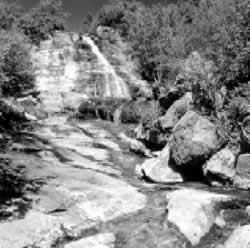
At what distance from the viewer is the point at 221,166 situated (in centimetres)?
1041

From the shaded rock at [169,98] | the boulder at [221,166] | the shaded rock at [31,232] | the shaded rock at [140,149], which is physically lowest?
the shaded rock at [140,149]

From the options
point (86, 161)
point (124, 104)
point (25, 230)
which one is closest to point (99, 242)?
point (25, 230)

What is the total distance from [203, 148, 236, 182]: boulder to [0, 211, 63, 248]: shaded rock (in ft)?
18.6

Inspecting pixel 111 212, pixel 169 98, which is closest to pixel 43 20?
pixel 169 98

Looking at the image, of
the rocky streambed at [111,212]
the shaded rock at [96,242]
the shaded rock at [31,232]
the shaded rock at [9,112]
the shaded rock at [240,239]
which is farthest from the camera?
the shaded rock at [9,112]

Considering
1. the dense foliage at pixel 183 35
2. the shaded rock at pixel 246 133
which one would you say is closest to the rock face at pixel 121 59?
the dense foliage at pixel 183 35

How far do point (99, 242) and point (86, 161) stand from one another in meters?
7.06

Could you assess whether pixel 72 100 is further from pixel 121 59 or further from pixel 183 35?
pixel 183 35

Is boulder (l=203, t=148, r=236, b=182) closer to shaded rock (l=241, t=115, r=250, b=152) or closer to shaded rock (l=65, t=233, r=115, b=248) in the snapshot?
shaded rock (l=241, t=115, r=250, b=152)

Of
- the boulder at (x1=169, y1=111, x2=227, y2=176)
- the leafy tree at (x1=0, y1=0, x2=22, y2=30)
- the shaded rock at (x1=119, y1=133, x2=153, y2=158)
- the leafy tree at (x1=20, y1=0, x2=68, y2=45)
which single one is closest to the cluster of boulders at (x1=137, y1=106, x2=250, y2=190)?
the boulder at (x1=169, y1=111, x2=227, y2=176)

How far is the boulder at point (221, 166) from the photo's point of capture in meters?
10.2

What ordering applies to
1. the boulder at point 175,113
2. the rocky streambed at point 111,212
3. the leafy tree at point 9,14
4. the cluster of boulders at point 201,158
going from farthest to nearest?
the leafy tree at point 9,14
the boulder at point 175,113
the cluster of boulders at point 201,158
the rocky streambed at point 111,212

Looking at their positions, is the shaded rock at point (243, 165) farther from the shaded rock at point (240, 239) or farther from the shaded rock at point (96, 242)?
the shaded rock at point (96, 242)

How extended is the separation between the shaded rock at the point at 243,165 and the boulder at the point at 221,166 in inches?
7.0
